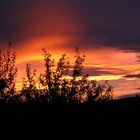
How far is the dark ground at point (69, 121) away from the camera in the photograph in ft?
50.5

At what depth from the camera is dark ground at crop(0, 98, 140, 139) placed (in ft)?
50.5

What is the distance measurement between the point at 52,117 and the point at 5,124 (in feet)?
6.04

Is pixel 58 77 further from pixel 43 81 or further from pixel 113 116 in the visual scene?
pixel 113 116

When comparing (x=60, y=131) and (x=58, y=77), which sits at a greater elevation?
(x=58, y=77)

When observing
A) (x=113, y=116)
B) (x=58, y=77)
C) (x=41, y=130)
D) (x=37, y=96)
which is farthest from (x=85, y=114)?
(x=58, y=77)

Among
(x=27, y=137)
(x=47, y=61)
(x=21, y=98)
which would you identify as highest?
(x=47, y=61)

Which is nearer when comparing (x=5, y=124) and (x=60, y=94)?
(x=5, y=124)

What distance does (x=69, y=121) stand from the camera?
16.2 m

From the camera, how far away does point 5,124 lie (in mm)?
15594

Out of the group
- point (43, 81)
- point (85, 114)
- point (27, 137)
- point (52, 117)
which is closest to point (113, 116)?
point (85, 114)

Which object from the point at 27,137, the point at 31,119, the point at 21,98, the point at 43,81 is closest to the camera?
the point at 27,137

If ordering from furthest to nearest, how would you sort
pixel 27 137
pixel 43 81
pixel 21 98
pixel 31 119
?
pixel 43 81 → pixel 21 98 → pixel 31 119 → pixel 27 137

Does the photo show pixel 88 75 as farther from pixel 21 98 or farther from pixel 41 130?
pixel 41 130

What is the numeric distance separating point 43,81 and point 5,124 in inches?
360
